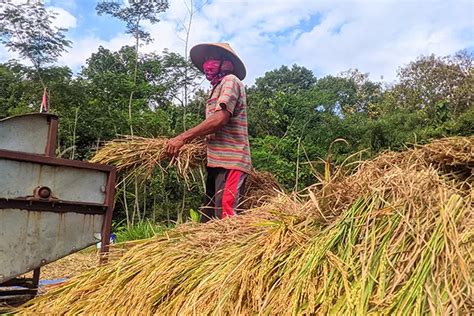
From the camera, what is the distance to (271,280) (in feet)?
5.27

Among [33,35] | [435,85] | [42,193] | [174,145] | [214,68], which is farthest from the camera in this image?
[435,85]

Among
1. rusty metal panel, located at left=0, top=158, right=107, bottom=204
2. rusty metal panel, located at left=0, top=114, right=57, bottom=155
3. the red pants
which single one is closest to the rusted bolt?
rusty metal panel, located at left=0, top=158, right=107, bottom=204

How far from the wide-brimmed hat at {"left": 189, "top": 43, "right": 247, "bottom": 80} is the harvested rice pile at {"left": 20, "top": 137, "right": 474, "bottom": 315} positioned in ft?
5.04

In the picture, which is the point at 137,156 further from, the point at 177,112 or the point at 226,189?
the point at 177,112

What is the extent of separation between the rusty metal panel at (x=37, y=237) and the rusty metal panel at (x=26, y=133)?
349 mm

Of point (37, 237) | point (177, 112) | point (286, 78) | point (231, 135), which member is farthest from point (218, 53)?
point (286, 78)

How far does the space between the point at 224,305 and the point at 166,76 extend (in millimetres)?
11446

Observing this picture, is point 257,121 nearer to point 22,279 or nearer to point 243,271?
point 22,279

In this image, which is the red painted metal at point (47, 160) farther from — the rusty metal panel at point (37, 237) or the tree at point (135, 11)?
the tree at point (135, 11)

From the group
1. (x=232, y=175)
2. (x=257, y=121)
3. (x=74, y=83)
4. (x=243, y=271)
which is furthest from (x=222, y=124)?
(x=257, y=121)

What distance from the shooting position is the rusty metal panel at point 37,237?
2.38 m

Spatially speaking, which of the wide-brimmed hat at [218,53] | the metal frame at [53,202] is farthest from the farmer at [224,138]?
the metal frame at [53,202]

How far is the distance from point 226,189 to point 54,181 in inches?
42.6

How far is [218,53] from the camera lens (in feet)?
11.5
